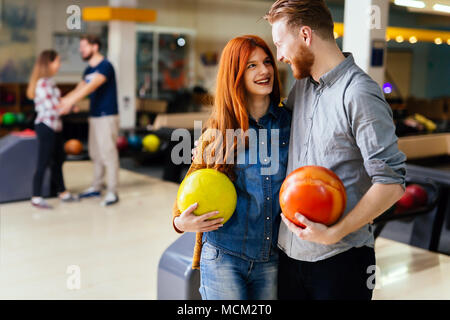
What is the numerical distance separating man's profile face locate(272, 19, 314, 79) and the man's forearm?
1.46 feet

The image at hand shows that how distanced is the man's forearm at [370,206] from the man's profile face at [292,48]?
0.45m

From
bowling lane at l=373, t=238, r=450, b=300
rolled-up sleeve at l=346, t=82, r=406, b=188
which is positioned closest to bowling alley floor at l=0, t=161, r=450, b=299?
bowling lane at l=373, t=238, r=450, b=300

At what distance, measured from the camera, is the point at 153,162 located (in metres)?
8.84

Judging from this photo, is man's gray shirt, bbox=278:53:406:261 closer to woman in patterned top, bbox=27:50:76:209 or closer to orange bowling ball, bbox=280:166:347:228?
orange bowling ball, bbox=280:166:347:228

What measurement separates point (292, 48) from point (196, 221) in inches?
24.3

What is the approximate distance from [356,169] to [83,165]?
722 cm

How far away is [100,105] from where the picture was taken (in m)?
5.94

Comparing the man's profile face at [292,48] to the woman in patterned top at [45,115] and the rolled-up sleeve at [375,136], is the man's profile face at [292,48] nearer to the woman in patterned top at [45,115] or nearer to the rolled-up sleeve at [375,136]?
the rolled-up sleeve at [375,136]

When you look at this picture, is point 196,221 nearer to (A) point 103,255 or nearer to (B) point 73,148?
(A) point 103,255

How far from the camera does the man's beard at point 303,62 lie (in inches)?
67.4

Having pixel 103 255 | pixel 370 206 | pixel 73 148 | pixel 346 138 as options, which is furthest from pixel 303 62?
pixel 73 148

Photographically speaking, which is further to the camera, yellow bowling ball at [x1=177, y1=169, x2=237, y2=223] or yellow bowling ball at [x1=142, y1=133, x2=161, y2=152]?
yellow bowling ball at [x1=142, y1=133, x2=161, y2=152]

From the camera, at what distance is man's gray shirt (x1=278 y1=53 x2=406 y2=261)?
5.17 ft

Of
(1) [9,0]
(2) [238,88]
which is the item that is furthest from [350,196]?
(1) [9,0]
